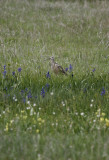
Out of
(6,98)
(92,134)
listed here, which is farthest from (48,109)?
(92,134)

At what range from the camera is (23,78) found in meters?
4.72

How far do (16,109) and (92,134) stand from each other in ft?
4.10

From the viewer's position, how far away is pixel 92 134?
2932mm

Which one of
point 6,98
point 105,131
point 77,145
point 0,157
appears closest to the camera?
point 0,157

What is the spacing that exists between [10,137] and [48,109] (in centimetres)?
101

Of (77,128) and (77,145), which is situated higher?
(77,145)

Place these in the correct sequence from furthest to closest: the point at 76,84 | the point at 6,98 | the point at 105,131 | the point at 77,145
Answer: the point at 76,84, the point at 6,98, the point at 105,131, the point at 77,145

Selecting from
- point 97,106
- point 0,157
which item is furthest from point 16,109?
point 0,157

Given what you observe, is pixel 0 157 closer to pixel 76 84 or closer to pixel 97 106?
pixel 97 106

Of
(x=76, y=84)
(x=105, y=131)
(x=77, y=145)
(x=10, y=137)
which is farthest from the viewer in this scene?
(x=76, y=84)

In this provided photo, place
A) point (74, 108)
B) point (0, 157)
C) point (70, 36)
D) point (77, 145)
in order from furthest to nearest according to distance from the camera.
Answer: point (70, 36) < point (74, 108) < point (77, 145) < point (0, 157)

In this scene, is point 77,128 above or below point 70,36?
above

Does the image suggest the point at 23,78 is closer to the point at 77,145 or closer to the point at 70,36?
the point at 77,145

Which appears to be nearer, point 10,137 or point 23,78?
point 10,137
